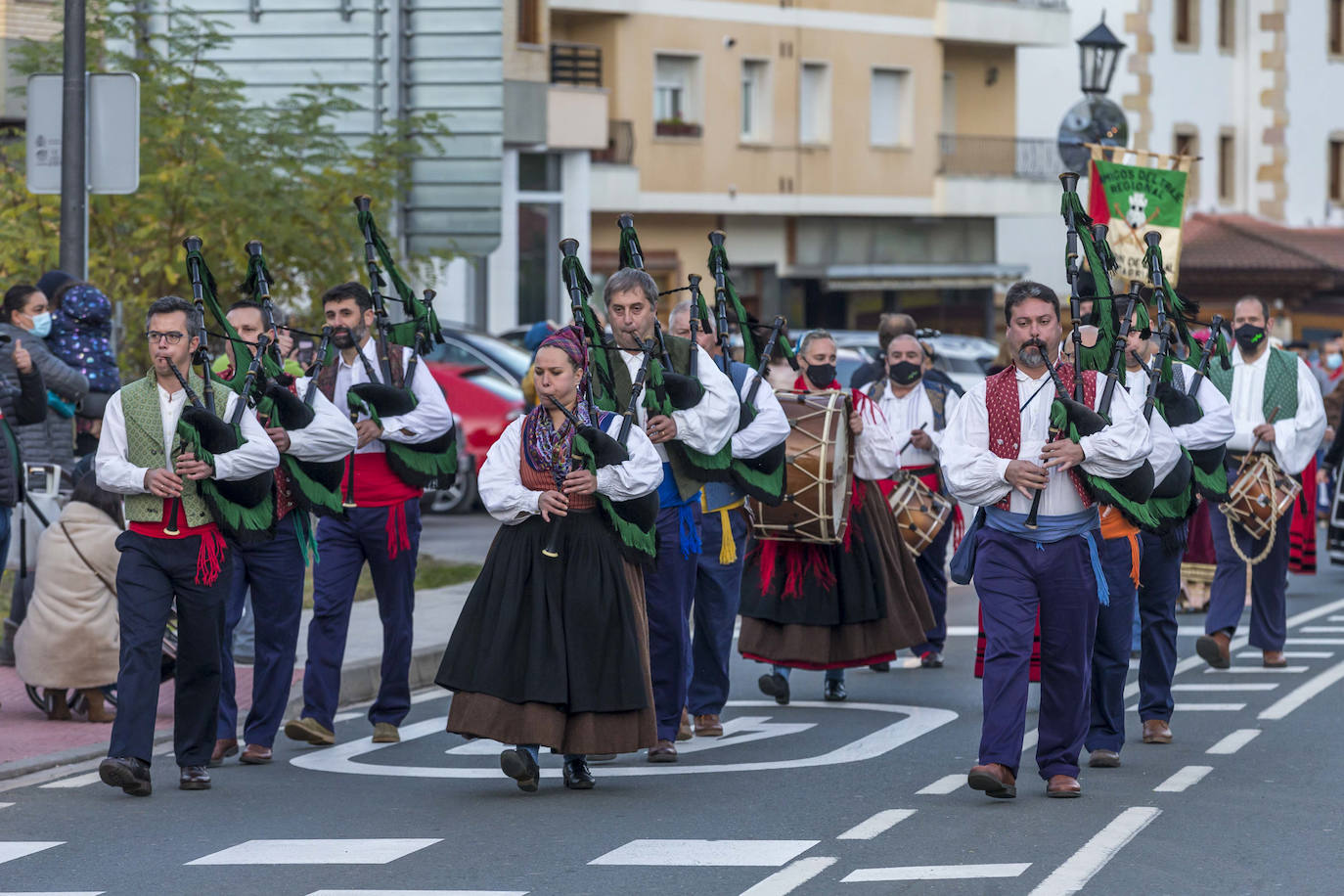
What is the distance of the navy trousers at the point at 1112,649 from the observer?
954cm

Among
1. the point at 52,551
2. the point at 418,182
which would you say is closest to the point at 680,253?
the point at 418,182

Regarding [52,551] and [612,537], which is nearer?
[612,537]

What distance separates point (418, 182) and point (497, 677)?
1236 centimetres

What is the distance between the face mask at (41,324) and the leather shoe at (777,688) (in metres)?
3.87

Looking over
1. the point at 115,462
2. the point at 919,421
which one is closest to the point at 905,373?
the point at 919,421

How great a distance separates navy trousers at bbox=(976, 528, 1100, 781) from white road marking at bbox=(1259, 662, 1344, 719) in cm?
243

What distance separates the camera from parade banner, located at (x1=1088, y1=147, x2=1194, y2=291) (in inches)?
666

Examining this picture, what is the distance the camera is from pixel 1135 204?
56.2 ft

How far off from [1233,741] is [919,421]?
326 cm

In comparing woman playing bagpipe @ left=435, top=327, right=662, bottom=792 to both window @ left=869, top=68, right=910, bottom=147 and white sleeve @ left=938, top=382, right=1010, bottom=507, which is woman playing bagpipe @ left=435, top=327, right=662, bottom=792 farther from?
window @ left=869, top=68, right=910, bottom=147

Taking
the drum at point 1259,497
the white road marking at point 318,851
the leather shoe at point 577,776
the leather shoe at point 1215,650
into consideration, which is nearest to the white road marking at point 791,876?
the white road marking at point 318,851

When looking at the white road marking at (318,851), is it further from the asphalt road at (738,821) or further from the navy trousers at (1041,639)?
the navy trousers at (1041,639)

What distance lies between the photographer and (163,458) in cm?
897

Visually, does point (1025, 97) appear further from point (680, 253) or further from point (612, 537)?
point (612, 537)
